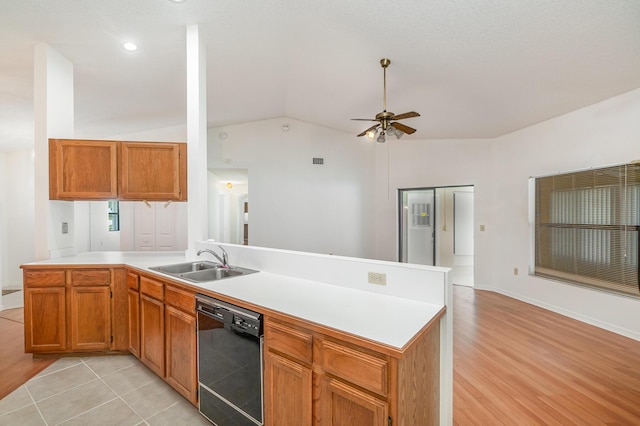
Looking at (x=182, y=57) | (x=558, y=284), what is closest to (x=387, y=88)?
(x=182, y=57)

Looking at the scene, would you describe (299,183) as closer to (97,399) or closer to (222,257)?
(222,257)

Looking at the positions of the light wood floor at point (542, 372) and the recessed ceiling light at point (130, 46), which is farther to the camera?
the recessed ceiling light at point (130, 46)

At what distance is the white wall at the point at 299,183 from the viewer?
530 centimetres

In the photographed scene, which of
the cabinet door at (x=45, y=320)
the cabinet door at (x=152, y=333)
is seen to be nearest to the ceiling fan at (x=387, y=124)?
the cabinet door at (x=152, y=333)

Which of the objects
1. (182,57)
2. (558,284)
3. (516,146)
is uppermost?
(182,57)

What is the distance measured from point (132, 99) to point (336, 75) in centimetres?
280

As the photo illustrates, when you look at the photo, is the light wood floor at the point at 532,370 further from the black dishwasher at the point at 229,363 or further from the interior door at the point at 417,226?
the interior door at the point at 417,226

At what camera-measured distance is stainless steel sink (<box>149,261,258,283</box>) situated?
229cm

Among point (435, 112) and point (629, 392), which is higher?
point (435, 112)

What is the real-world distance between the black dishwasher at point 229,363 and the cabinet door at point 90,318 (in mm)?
1339

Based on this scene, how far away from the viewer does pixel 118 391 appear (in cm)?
212

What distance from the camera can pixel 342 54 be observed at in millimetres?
3047

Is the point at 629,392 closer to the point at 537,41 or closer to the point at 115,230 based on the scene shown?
the point at 537,41

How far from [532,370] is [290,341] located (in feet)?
7.80
